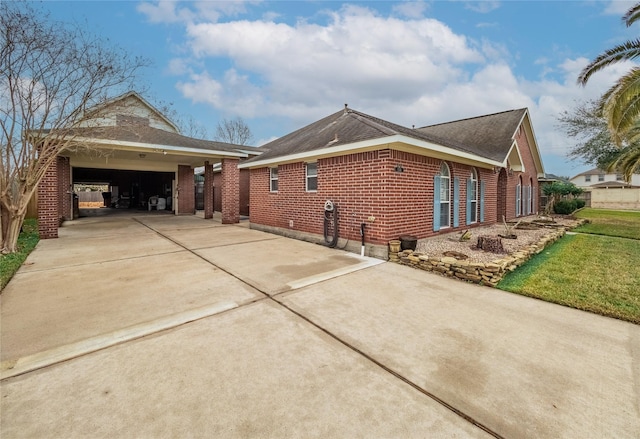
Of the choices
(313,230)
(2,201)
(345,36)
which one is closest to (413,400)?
(313,230)

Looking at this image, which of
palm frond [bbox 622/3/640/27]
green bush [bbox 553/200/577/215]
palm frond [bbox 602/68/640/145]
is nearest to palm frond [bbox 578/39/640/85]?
palm frond [bbox 622/3/640/27]

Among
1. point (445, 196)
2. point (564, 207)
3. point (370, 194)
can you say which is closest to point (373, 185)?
point (370, 194)

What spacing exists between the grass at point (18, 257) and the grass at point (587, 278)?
332 inches

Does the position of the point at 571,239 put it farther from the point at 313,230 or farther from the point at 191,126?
the point at 191,126

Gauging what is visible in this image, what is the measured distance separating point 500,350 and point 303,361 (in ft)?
6.42

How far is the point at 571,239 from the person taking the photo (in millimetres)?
9367

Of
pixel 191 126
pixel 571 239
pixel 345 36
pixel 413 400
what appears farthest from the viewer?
pixel 191 126

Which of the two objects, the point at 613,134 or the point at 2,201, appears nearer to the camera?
the point at 2,201

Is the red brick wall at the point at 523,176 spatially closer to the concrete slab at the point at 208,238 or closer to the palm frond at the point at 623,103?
the palm frond at the point at 623,103

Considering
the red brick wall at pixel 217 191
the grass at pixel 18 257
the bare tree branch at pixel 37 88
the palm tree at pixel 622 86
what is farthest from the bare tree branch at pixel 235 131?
the palm tree at pixel 622 86

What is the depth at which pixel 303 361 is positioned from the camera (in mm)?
2504

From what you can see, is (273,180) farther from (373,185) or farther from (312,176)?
(373,185)

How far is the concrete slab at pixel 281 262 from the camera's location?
4746mm

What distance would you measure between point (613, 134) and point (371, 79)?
34.8ft
